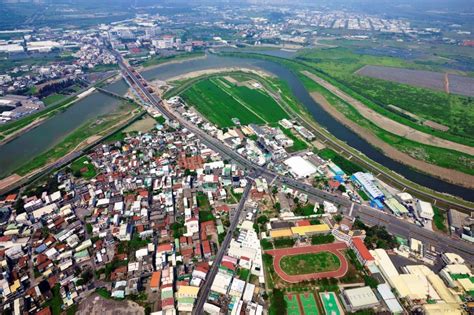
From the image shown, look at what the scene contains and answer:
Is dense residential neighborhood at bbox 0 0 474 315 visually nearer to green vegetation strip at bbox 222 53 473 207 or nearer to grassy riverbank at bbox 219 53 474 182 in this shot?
grassy riverbank at bbox 219 53 474 182

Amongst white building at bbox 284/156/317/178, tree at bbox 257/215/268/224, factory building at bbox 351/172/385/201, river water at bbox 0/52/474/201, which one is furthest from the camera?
river water at bbox 0/52/474/201

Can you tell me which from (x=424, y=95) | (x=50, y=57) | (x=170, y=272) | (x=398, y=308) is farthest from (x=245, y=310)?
(x=50, y=57)

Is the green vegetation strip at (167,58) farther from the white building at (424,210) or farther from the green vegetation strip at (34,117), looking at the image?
the white building at (424,210)

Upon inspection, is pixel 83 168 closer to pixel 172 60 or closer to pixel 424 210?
pixel 424 210

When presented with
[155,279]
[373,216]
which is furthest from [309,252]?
[155,279]

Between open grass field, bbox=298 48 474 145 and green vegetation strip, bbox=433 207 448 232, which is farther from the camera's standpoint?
open grass field, bbox=298 48 474 145

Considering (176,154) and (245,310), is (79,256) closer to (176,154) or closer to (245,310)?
(245,310)

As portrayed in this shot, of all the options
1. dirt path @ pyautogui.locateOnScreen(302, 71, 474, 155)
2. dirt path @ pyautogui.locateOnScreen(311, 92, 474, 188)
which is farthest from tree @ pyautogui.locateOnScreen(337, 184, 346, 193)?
dirt path @ pyautogui.locateOnScreen(302, 71, 474, 155)
